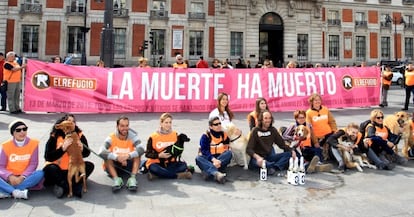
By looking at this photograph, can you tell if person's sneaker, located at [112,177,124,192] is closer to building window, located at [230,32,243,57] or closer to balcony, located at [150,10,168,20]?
balcony, located at [150,10,168,20]

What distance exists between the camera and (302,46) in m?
38.8

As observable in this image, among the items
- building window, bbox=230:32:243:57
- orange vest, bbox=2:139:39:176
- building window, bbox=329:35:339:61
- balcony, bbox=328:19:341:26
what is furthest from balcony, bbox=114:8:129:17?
orange vest, bbox=2:139:39:176

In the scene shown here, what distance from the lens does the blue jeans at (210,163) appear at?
5.50 metres

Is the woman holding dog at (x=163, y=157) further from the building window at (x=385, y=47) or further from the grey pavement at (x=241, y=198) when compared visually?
the building window at (x=385, y=47)

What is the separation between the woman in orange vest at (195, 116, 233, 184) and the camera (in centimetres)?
554

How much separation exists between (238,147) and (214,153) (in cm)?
51

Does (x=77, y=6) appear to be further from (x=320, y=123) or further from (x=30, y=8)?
(x=320, y=123)

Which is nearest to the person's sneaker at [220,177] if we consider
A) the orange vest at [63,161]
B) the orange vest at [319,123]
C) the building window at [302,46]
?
the orange vest at [63,161]

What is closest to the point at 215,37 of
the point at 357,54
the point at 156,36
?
the point at 156,36

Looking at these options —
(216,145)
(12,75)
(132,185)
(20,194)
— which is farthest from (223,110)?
(12,75)

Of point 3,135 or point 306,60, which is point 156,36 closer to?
point 306,60

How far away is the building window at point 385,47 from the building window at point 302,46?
11.0 metres

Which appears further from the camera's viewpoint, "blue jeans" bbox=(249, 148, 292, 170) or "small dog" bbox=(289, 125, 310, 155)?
"small dog" bbox=(289, 125, 310, 155)

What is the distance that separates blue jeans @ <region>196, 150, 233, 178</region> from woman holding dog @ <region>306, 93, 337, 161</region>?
6.48 ft
